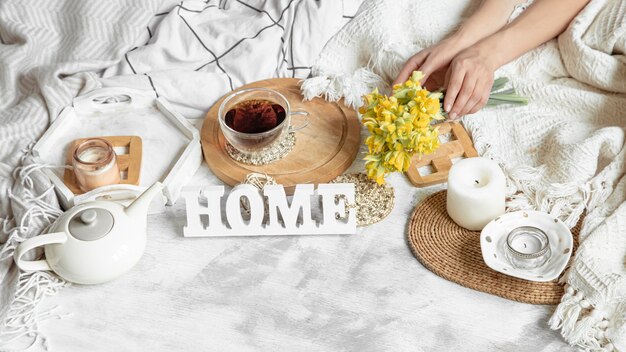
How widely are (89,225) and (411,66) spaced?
700 mm

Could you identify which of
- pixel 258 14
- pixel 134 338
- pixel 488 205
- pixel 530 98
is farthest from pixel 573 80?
pixel 134 338

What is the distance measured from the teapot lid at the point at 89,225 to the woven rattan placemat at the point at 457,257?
0.52 metres

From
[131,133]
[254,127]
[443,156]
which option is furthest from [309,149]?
[131,133]

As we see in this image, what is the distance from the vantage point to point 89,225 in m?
1.27

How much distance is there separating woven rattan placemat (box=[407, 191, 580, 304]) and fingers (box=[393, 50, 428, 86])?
25 cm

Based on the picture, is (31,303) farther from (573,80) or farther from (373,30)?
(573,80)

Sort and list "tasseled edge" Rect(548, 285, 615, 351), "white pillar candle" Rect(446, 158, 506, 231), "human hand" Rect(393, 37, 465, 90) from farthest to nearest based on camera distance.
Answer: "human hand" Rect(393, 37, 465, 90), "white pillar candle" Rect(446, 158, 506, 231), "tasseled edge" Rect(548, 285, 615, 351)

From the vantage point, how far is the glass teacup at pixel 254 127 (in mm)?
1450

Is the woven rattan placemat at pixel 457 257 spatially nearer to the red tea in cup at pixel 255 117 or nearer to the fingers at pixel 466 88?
the fingers at pixel 466 88

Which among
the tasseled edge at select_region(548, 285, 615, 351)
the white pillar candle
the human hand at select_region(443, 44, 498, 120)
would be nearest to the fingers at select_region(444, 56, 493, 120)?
the human hand at select_region(443, 44, 498, 120)

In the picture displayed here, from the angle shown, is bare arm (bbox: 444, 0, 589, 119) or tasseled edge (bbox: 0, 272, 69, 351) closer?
tasseled edge (bbox: 0, 272, 69, 351)

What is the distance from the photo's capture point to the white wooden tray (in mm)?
1426

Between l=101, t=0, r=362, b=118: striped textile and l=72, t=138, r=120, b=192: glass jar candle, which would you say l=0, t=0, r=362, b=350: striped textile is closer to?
l=101, t=0, r=362, b=118: striped textile

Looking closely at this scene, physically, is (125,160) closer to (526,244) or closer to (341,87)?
(341,87)
